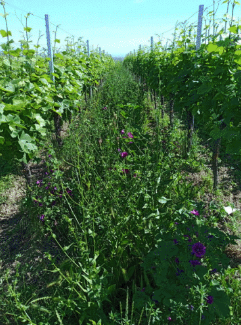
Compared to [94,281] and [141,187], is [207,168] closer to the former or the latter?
[141,187]

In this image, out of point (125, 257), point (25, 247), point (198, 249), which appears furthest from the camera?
point (25, 247)

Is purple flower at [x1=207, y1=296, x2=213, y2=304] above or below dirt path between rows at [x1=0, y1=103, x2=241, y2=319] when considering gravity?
above

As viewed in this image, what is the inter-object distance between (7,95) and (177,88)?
7.38 ft

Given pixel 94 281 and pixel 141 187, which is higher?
pixel 141 187

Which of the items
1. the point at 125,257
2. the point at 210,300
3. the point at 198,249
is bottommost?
the point at 125,257

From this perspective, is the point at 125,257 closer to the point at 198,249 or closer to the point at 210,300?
the point at 198,249

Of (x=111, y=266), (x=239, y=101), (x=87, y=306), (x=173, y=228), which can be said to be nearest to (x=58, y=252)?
(x=111, y=266)

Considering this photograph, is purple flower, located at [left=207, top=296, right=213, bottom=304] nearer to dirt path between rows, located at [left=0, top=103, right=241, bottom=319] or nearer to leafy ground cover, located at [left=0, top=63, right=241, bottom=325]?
leafy ground cover, located at [left=0, top=63, right=241, bottom=325]

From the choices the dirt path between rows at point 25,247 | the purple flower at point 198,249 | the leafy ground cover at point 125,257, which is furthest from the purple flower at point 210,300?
the dirt path between rows at point 25,247

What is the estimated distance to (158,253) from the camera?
5.18ft

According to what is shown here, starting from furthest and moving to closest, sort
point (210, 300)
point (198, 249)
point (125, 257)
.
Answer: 1. point (125, 257)
2. point (198, 249)
3. point (210, 300)

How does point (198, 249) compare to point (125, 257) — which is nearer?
point (198, 249)

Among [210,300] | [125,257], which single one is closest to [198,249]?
[210,300]

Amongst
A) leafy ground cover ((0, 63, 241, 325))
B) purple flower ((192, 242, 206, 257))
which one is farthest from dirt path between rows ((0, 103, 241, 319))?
purple flower ((192, 242, 206, 257))
